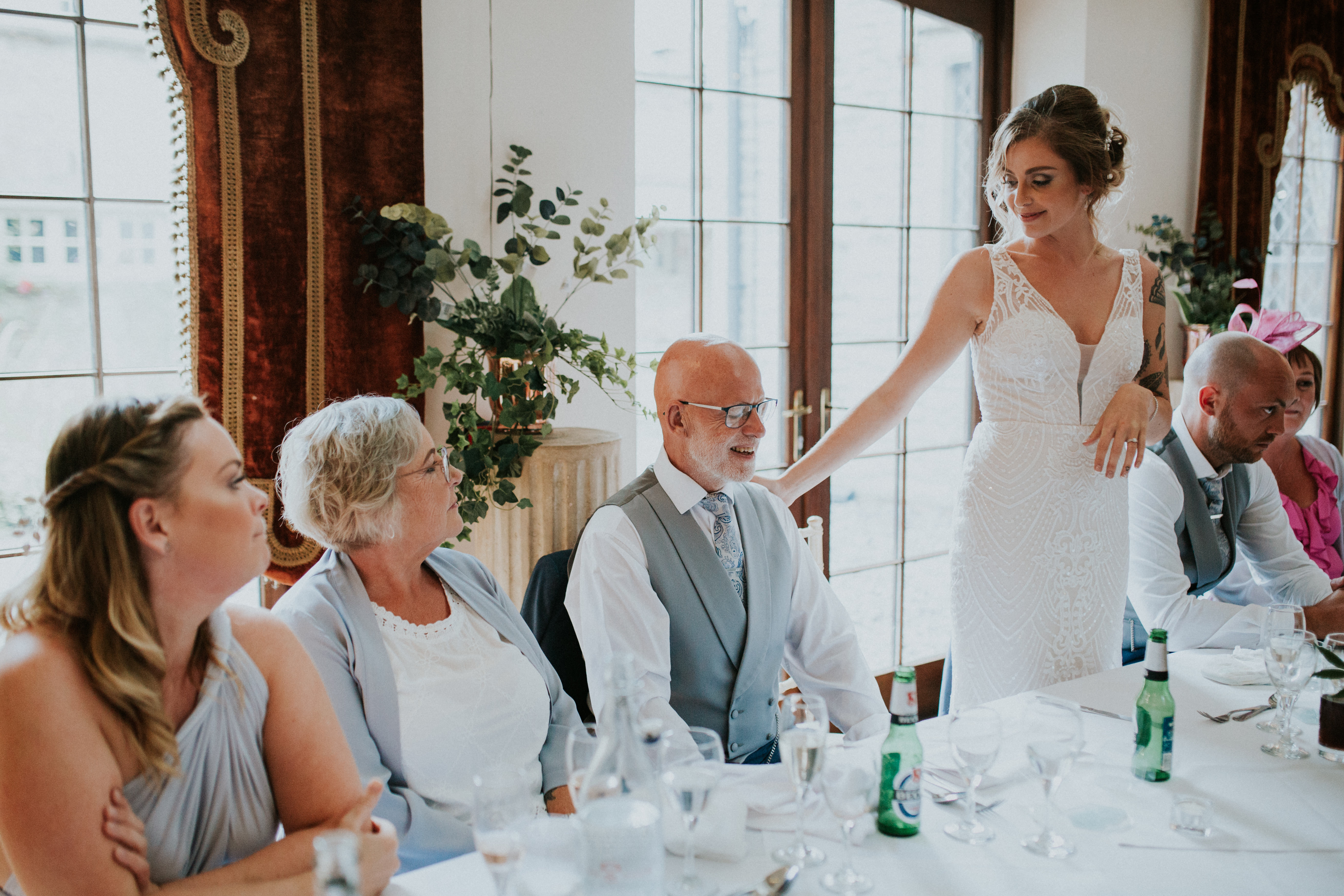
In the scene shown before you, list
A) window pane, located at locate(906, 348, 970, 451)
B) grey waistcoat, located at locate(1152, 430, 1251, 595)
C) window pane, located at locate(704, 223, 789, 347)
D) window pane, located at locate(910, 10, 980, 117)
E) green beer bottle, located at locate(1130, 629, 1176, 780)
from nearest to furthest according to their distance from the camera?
1. green beer bottle, located at locate(1130, 629, 1176, 780)
2. grey waistcoat, located at locate(1152, 430, 1251, 595)
3. window pane, located at locate(704, 223, 789, 347)
4. window pane, located at locate(910, 10, 980, 117)
5. window pane, located at locate(906, 348, 970, 451)

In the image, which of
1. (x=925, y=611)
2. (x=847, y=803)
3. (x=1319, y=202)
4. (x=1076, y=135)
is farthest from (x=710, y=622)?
(x=1319, y=202)

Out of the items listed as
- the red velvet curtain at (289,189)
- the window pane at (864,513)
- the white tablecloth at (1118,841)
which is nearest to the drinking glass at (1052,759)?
the white tablecloth at (1118,841)

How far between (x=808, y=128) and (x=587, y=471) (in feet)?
5.70

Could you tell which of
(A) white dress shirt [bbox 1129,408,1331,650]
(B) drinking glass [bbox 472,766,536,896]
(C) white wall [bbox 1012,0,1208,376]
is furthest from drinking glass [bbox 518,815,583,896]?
(C) white wall [bbox 1012,0,1208,376]

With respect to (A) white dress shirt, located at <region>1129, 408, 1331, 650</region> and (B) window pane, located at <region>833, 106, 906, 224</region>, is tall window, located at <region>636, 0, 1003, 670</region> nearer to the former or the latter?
(B) window pane, located at <region>833, 106, 906, 224</region>

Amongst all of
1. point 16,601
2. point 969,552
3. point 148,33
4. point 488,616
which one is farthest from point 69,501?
point 969,552

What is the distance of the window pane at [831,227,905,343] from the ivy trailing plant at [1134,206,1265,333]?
3.52ft

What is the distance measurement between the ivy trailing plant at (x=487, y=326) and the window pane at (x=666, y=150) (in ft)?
2.08

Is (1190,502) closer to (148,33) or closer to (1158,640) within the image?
(1158,640)

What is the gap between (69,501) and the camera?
47.3 inches

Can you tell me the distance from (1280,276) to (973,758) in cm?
493

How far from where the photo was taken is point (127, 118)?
7.95 feet

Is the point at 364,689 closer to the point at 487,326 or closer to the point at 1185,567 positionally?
the point at 487,326

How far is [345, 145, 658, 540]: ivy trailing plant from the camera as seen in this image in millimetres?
2398
